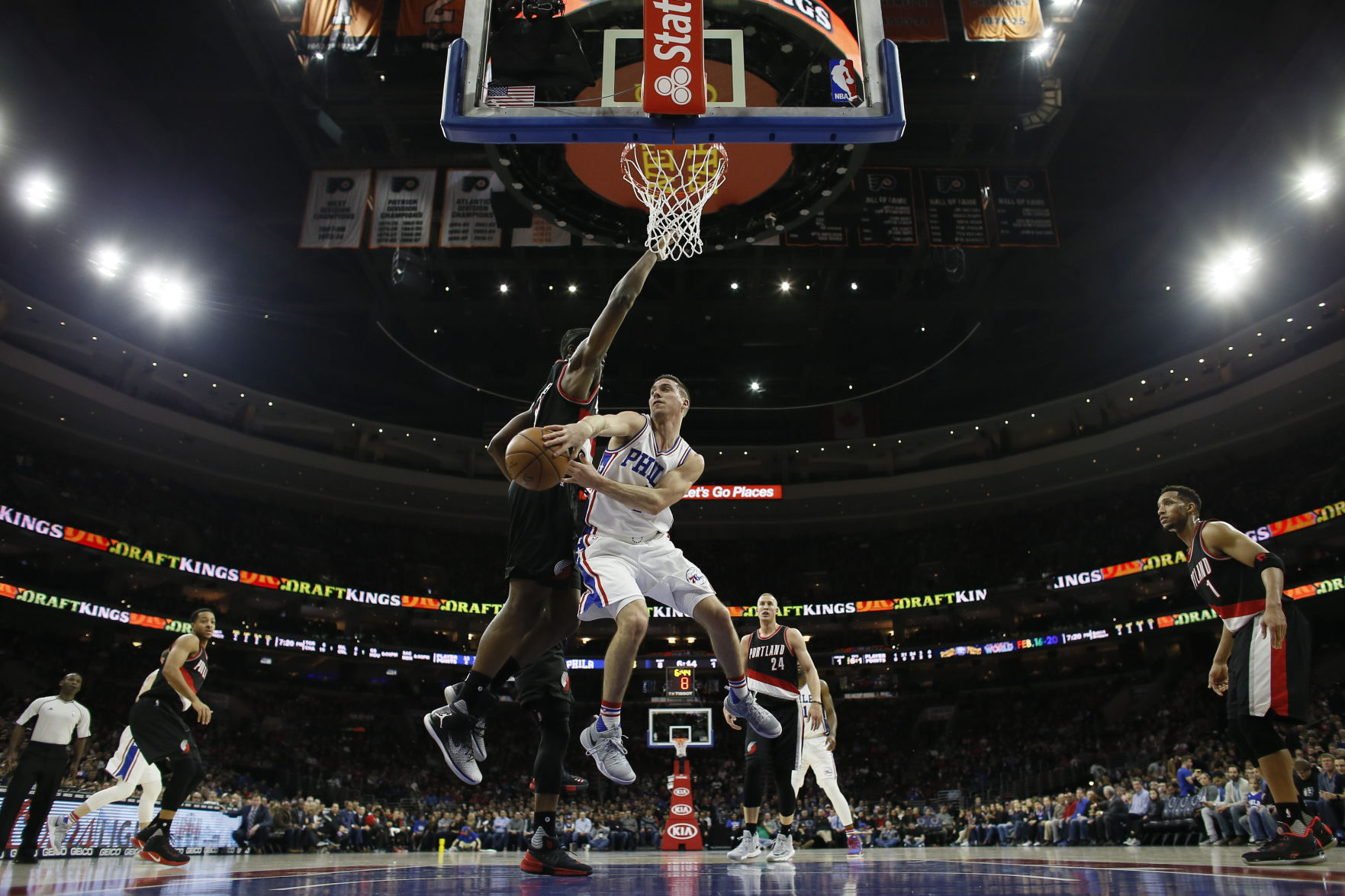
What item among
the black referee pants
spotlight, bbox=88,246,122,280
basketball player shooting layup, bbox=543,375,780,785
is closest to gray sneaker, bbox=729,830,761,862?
basketball player shooting layup, bbox=543,375,780,785

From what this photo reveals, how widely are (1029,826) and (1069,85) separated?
46.5 ft

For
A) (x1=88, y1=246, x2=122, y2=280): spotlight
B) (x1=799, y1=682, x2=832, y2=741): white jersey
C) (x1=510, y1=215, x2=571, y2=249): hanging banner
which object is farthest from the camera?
(x1=88, y1=246, x2=122, y2=280): spotlight

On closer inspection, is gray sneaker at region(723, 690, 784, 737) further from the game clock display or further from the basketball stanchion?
the game clock display

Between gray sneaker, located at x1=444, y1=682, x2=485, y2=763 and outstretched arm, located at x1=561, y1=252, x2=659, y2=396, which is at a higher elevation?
outstretched arm, located at x1=561, y1=252, x2=659, y2=396

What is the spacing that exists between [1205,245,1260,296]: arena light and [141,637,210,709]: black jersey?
73.6ft

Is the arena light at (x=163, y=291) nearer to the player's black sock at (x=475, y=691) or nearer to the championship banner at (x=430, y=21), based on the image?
the championship banner at (x=430, y=21)

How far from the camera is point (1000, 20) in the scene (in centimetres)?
1148

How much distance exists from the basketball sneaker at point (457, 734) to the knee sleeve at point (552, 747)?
33 cm

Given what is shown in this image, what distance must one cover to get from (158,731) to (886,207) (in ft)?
43.0

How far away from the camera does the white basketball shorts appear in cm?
478

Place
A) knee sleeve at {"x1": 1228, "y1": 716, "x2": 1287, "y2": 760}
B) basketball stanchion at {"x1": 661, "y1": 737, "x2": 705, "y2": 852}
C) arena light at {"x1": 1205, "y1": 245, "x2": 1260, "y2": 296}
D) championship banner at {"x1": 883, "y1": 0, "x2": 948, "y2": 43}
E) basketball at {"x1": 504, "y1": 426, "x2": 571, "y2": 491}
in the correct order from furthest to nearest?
1. arena light at {"x1": 1205, "y1": 245, "x2": 1260, "y2": 296}
2. basketball stanchion at {"x1": 661, "y1": 737, "x2": 705, "y2": 852}
3. championship banner at {"x1": 883, "y1": 0, "x2": 948, "y2": 43}
4. knee sleeve at {"x1": 1228, "y1": 716, "x2": 1287, "y2": 760}
5. basketball at {"x1": 504, "y1": 426, "x2": 571, "y2": 491}

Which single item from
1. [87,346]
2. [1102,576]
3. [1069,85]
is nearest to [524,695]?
[1069,85]

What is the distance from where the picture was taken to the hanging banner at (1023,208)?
47.8 ft

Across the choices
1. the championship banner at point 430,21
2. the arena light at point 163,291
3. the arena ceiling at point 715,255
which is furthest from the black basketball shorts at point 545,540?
the arena light at point 163,291
